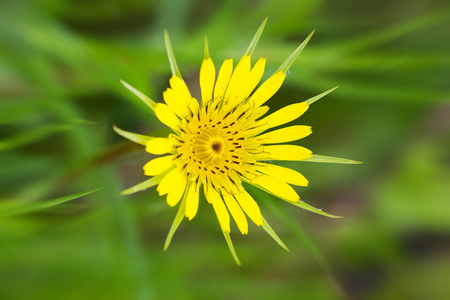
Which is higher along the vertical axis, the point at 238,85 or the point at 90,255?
the point at 238,85

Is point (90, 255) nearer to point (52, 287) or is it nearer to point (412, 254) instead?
point (52, 287)

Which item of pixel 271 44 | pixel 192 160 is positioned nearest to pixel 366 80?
pixel 271 44

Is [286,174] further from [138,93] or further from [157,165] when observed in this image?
[138,93]

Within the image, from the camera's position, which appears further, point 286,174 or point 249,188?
point 249,188

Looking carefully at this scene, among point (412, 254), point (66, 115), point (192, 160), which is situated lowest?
point (412, 254)

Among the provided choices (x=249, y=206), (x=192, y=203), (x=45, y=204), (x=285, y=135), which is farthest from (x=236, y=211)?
(x=45, y=204)

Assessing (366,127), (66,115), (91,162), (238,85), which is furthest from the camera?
(366,127)
